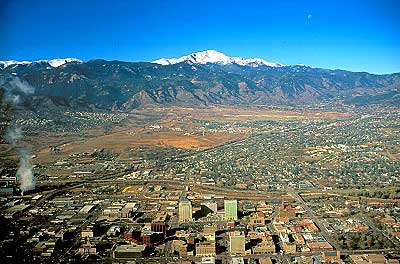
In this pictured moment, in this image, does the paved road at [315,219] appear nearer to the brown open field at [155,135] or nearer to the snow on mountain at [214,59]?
the brown open field at [155,135]

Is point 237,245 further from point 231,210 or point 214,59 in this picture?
point 214,59

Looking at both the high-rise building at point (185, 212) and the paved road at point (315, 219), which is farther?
the high-rise building at point (185, 212)

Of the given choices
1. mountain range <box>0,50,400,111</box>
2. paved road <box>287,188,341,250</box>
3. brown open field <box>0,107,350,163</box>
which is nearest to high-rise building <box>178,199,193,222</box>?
paved road <box>287,188,341,250</box>

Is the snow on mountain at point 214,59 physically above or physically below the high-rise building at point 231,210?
above

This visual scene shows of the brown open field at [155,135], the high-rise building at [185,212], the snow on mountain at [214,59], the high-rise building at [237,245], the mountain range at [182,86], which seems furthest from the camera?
the snow on mountain at [214,59]

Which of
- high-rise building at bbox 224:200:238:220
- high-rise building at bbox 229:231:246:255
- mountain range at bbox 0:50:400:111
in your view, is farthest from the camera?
mountain range at bbox 0:50:400:111

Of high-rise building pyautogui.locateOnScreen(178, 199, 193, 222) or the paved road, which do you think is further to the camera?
high-rise building pyautogui.locateOnScreen(178, 199, 193, 222)

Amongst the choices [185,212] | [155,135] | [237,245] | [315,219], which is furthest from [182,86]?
[237,245]

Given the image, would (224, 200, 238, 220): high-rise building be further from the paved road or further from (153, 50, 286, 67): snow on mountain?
(153, 50, 286, 67): snow on mountain

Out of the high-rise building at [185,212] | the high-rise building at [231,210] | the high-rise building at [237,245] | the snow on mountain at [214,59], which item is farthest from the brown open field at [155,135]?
the snow on mountain at [214,59]
